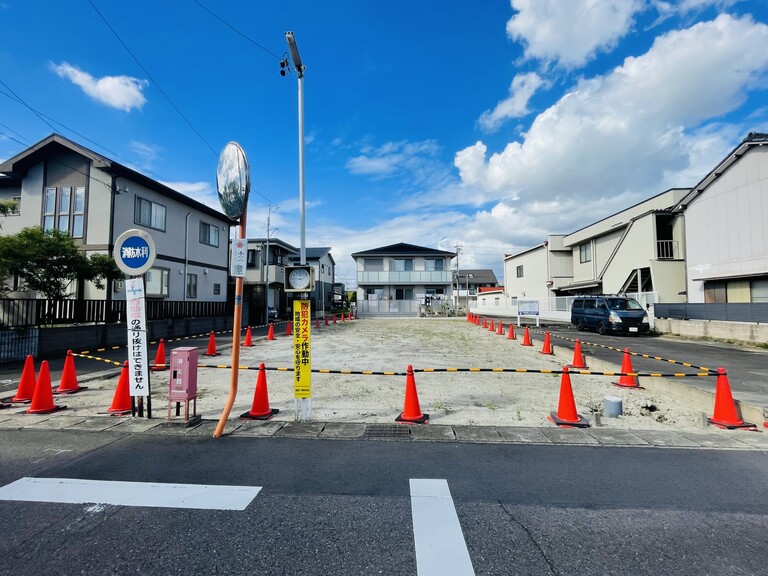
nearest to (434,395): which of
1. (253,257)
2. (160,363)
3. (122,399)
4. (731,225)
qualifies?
(122,399)

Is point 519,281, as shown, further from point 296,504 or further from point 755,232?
point 296,504

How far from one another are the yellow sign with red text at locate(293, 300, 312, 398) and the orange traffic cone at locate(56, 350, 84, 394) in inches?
190

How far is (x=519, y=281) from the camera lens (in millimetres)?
40031

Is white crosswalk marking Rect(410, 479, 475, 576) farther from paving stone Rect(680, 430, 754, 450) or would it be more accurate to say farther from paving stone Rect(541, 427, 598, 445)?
paving stone Rect(680, 430, 754, 450)

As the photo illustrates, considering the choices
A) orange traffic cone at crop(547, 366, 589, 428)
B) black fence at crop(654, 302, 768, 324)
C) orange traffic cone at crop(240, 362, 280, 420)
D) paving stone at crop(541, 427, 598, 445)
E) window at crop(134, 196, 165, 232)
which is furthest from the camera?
window at crop(134, 196, 165, 232)

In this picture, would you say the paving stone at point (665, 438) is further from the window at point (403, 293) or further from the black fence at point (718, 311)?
the window at point (403, 293)

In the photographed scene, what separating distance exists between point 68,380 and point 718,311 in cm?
2195

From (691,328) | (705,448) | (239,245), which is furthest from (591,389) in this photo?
(691,328)

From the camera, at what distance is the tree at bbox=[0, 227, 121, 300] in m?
10.4

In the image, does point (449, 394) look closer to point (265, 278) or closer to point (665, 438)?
point (665, 438)

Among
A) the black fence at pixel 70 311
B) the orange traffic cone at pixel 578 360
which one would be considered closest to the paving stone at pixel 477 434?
the orange traffic cone at pixel 578 360

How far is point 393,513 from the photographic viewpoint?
116 inches

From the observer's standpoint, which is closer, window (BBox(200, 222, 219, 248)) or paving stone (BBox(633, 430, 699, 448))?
paving stone (BBox(633, 430, 699, 448))

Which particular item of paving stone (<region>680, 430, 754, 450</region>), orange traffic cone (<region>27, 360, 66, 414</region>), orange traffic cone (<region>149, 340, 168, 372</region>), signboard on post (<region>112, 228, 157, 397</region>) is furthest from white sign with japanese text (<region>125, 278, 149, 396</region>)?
paving stone (<region>680, 430, 754, 450</region>)
